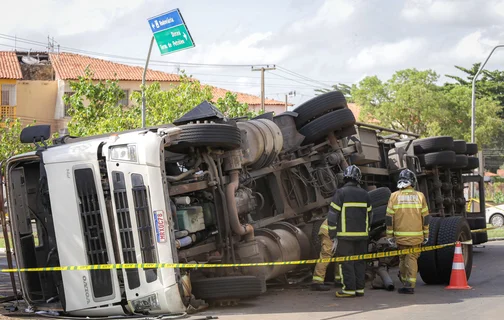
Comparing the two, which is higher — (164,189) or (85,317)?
(164,189)

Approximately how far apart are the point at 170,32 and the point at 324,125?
7420 mm

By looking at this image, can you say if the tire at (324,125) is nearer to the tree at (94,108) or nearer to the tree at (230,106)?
the tree at (94,108)

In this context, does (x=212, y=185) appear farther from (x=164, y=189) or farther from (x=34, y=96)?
(x=34, y=96)

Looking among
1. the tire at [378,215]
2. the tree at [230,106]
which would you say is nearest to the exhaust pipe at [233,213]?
the tire at [378,215]

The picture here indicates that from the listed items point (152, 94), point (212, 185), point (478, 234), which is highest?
point (152, 94)

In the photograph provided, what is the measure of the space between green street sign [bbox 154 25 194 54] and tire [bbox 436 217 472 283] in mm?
8705

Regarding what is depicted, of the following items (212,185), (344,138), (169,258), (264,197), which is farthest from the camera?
(344,138)

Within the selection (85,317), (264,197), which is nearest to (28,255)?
(85,317)

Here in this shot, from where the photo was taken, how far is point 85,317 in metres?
9.05

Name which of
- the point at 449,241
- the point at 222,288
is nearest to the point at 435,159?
the point at 449,241

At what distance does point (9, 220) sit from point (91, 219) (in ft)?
4.84

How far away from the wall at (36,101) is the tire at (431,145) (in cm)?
4102

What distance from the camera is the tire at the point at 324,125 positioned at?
12.7 metres

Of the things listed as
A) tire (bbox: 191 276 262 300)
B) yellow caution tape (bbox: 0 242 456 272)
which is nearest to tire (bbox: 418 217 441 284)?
yellow caution tape (bbox: 0 242 456 272)
